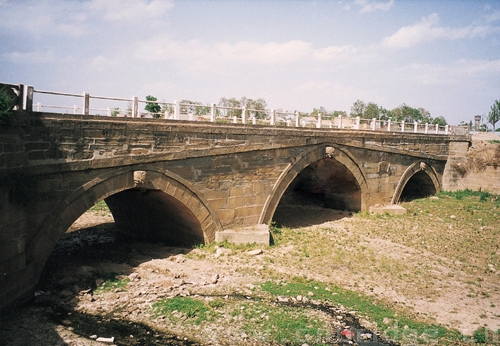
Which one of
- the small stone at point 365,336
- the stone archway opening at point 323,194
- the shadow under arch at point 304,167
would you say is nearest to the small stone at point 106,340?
the small stone at point 365,336

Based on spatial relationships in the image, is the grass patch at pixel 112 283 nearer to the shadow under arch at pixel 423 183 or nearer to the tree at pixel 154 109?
the tree at pixel 154 109

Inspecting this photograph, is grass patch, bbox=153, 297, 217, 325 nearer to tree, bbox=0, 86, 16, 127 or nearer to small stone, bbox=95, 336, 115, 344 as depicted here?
small stone, bbox=95, 336, 115, 344

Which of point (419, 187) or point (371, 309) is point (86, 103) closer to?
point (371, 309)

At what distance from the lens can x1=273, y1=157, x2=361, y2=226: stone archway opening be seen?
685 inches

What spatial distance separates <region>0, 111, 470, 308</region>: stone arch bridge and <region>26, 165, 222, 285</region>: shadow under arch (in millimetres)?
25

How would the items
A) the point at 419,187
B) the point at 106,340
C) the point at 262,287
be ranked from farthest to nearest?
the point at 419,187
the point at 262,287
the point at 106,340

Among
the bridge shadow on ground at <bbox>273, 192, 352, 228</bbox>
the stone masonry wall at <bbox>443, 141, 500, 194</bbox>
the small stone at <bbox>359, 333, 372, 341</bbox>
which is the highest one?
the stone masonry wall at <bbox>443, 141, 500, 194</bbox>

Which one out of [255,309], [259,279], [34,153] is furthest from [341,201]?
[34,153]

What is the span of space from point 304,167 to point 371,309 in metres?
7.05

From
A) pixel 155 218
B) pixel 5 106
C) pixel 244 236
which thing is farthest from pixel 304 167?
pixel 5 106

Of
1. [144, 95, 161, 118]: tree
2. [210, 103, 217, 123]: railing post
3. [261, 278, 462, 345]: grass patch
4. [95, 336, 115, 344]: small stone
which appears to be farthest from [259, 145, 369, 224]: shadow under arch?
[95, 336, 115, 344]: small stone

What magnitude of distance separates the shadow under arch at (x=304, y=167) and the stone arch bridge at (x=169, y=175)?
0.04m

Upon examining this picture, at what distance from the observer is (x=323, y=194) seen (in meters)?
19.6

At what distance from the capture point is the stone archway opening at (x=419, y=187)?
22031 millimetres
